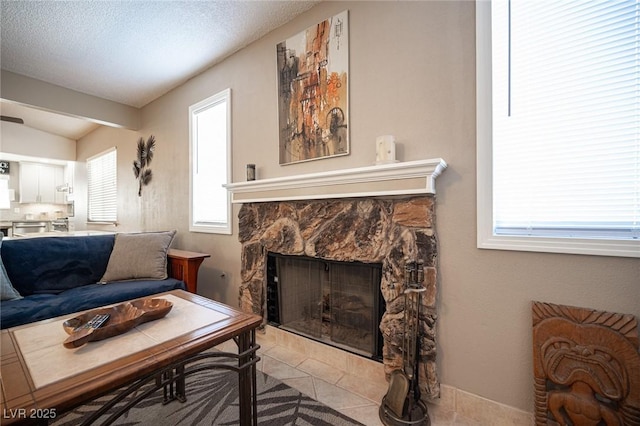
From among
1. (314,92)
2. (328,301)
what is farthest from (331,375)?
(314,92)

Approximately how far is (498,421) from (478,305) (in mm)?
581

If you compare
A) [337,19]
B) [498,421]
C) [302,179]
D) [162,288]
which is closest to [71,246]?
[162,288]

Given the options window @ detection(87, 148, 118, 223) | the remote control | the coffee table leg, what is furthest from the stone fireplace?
window @ detection(87, 148, 118, 223)

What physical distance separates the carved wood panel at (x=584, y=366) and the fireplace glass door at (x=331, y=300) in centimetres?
85

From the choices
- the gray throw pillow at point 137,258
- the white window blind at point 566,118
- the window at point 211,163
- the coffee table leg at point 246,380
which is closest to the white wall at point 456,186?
the white window blind at point 566,118

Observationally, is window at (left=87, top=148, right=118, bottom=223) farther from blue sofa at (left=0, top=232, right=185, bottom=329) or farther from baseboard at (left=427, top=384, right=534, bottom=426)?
baseboard at (left=427, top=384, right=534, bottom=426)

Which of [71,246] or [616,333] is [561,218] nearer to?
[616,333]

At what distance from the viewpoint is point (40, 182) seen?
21.2 ft

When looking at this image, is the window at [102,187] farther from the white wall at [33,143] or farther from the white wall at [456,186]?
the white wall at [456,186]

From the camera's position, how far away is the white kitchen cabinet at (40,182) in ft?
20.6

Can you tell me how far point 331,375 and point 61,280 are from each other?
238 cm

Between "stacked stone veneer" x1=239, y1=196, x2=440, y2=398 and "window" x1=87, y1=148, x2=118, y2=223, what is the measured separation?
3.84m

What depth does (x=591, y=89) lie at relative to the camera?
1205mm

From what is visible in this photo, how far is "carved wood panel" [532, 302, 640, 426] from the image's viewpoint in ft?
3.51
